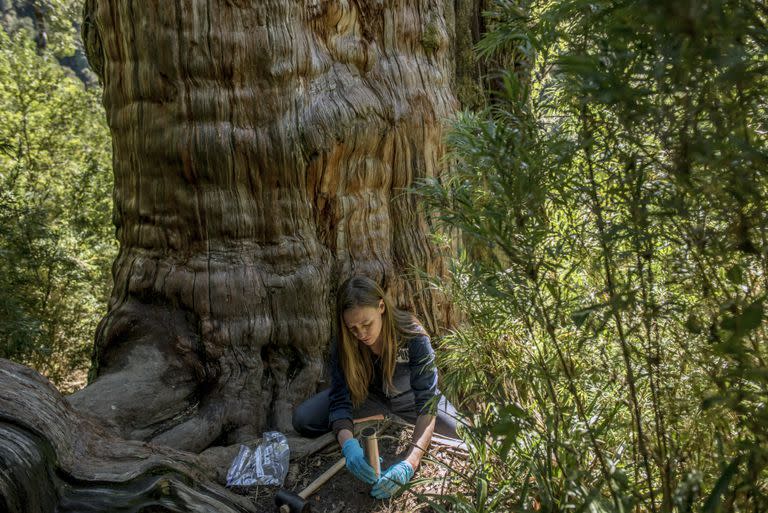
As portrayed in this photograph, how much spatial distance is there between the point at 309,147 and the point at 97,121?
8.64m

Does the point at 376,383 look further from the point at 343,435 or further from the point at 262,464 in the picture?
the point at 262,464

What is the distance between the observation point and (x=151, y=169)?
3.46 meters

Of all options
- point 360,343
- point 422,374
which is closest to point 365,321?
point 360,343

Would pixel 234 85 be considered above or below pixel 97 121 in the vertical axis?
below

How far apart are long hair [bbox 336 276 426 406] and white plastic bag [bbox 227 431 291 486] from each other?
460mm

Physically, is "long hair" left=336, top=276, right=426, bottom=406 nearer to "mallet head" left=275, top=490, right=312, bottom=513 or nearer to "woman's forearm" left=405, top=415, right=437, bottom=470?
"woman's forearm" left=405, top=415, right=437, bottom=470

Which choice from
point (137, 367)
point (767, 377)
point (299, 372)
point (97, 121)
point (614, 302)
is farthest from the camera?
point (97, 121)

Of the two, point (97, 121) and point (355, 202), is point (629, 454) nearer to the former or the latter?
point (355, 202)

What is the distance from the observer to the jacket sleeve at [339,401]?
3025mm

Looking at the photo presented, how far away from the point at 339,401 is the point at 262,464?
49cm

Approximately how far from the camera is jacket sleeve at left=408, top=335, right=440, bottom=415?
9.44 ft

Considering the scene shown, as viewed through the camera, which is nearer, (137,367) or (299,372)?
(137,367)

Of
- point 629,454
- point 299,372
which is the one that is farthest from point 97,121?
point 629,454

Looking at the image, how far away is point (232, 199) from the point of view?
3.39 meters
